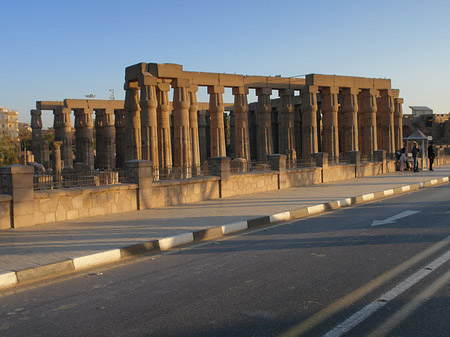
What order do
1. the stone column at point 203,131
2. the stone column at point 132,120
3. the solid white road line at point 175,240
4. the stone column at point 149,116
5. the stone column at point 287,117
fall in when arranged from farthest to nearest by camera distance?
the stone column at point 203,131
the stone column at point 287,117
the stone column at point 132,120
the stone column at point 149,116
the solid white road line at point 175,240

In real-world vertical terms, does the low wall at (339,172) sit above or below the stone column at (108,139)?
below

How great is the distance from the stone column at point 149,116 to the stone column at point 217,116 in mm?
5428

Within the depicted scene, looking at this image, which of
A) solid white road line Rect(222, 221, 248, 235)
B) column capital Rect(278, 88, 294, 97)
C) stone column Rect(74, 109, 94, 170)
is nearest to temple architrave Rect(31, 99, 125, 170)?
stone column Rect(74, 109, 94, 170)

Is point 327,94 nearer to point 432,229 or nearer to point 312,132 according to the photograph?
point 312,132

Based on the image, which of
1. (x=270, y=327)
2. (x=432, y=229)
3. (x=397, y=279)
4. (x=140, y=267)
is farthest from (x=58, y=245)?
(x=432, y=229)

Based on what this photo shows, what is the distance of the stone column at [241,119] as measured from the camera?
2959 centimetres

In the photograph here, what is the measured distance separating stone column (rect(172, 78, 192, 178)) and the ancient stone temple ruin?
0.05m

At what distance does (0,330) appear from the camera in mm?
4516

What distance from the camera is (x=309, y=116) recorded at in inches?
1192

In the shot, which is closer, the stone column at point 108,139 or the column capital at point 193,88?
the column capital at point 193,88

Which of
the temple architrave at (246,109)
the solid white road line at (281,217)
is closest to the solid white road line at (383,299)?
the solid white road line at (281,217)

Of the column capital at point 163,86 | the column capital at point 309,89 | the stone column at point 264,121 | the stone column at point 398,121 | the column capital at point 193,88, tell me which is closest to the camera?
the column capital at point 163,86

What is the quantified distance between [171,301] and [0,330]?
1.70 m

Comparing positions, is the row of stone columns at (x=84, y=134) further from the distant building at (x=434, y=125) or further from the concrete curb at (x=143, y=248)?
the distant building at (x=434, y=125)
